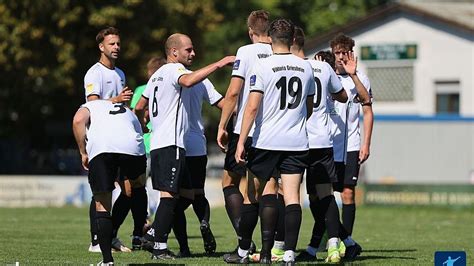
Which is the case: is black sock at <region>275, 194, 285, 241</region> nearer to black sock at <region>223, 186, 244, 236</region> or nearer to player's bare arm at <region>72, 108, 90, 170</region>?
black sock at <region>223, 186, 244, 236</region>

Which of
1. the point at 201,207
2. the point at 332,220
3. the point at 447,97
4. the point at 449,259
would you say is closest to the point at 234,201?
the point at 201,207

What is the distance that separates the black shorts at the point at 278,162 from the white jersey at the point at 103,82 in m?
2.84

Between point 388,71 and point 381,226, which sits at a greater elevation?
point 388,71

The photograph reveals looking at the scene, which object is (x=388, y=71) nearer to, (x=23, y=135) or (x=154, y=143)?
(x=23, y=135)

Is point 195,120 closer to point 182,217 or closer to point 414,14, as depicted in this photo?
point 182,217

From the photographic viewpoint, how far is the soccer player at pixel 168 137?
12.7 m

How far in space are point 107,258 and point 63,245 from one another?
355cm

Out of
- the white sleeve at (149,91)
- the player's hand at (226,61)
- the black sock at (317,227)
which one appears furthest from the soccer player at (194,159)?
the black sock at (317,227)

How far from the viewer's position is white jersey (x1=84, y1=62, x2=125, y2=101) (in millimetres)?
14109

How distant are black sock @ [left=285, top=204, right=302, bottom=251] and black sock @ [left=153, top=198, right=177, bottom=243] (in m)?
1.44

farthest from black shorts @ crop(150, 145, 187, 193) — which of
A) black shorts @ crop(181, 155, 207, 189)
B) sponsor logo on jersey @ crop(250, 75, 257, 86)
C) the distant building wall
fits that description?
the distant building wall

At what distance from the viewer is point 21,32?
39688 mm

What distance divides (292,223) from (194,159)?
1.83 meters

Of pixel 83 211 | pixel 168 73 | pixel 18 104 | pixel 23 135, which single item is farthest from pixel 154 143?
pixel 23 135
